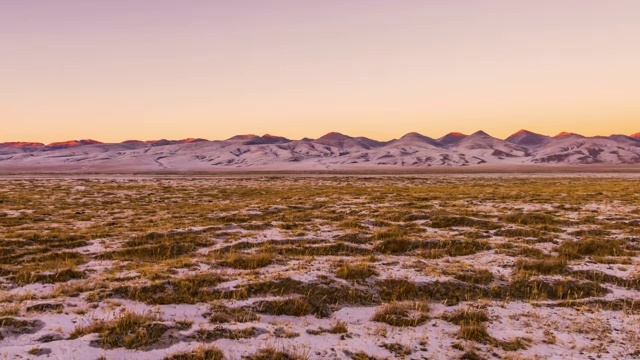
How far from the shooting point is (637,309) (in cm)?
848

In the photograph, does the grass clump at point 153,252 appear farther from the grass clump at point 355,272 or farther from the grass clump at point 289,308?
the grass clump at point 355,272

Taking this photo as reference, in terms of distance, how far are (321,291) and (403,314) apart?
2.19 m

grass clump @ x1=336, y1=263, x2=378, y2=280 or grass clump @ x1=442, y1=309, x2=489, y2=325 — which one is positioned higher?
grass clump @ x1=336, y1=263, x2=378, y2=280

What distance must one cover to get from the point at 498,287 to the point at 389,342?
4.49 m

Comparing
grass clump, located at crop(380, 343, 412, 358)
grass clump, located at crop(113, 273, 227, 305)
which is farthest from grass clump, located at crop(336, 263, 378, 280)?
grass clump, located at crop(380, 343, 412, 358)

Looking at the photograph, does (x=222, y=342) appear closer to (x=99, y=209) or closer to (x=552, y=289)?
(x=552, y=289)

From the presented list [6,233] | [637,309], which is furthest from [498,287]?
[6,233]

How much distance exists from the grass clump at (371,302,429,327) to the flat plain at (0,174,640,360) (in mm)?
36

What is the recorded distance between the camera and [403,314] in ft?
27.2

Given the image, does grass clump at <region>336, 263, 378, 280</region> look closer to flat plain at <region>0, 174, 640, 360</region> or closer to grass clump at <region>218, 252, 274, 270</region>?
flat plain at <region>0, 174, 640, 360</region>

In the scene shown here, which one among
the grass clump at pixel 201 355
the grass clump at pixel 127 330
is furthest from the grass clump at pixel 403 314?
the grass clump at pixel 127 330

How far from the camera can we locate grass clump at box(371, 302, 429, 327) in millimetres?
7887

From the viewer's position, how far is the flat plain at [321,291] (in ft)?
22.4

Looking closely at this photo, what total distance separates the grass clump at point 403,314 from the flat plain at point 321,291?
4 cm
